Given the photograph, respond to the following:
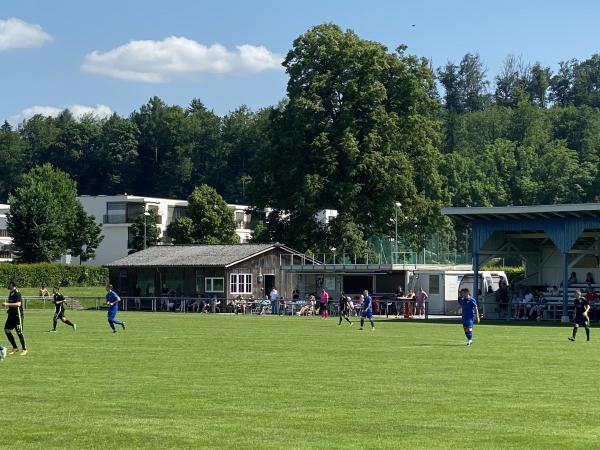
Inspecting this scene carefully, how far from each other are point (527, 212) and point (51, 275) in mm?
47481

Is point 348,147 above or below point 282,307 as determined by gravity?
above

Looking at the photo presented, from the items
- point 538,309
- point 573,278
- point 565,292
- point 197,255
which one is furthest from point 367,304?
point 197,255

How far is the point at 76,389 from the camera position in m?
19.8

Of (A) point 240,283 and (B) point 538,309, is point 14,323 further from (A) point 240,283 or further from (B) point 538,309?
(A) point 240,283

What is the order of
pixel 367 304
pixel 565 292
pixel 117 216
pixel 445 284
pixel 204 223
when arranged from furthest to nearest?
pixel 117 216
pixel 204 223
pixel 445 284
pixel 565 292
pixel 367 304

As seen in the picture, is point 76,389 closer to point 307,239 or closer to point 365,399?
point 365,399

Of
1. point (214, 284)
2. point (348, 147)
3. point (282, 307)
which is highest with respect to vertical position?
point (348, 147)

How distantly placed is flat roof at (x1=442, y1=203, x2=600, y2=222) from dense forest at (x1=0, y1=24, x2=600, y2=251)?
17376 millimetres

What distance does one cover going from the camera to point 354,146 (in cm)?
7638

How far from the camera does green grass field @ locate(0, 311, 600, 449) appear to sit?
14664 mm

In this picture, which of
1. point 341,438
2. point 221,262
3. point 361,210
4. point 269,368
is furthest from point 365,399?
point 361,210

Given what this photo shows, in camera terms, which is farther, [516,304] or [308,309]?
[308,309]

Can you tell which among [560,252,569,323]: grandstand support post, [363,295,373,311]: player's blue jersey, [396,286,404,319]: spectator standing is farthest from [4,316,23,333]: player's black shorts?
[396,286,404,319]: spectator standing

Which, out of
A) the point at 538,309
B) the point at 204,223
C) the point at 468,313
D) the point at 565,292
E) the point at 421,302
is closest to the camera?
the point at 468,313
